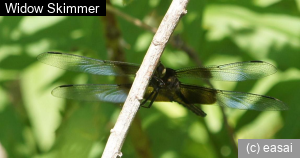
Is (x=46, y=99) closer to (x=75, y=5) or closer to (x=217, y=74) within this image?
(x=75, y=5)

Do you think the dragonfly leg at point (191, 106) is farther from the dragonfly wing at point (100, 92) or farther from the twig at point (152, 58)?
the twig at point (152, 58)

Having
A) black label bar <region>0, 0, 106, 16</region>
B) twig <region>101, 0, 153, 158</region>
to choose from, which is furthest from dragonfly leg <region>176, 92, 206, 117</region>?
black label bar <region>0, 0, 106, 16</region>

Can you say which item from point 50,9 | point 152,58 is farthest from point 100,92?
point 152,58

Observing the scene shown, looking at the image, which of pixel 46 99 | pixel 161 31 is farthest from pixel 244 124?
pixel 161 31

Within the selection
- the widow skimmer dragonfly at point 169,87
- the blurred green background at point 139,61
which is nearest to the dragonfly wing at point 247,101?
the widow skimmer dragonfly at point 169,87

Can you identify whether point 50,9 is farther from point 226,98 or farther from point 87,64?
point 226,98
